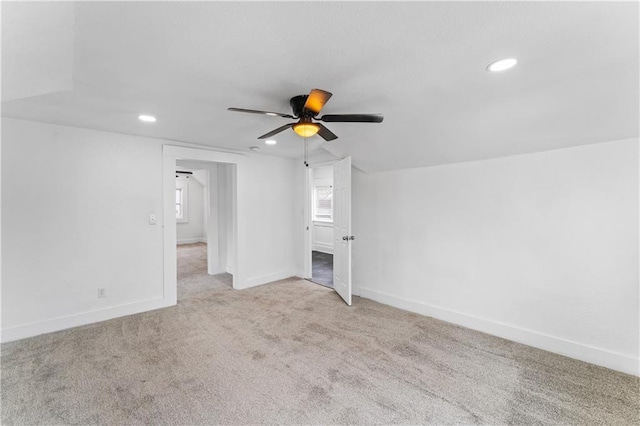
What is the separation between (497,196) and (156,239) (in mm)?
4296

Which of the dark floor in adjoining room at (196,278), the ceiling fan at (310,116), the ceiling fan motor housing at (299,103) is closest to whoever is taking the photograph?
the ceiling fan at (310,116)

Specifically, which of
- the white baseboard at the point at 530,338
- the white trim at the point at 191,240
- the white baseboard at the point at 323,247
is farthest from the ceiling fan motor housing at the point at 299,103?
the white trim at the point at 191,240

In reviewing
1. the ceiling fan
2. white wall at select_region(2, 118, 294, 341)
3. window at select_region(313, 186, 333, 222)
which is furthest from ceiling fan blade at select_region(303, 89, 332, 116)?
window at select_region(313, 186, 333, 222)

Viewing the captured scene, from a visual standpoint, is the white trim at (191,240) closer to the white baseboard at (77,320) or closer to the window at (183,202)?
the window at (183,202)

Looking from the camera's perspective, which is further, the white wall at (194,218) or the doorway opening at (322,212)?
the white wall at (194,218)

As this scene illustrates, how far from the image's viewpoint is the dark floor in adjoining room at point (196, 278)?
15.1 feet

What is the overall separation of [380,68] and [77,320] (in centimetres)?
413

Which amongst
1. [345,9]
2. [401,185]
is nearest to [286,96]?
[345,9]

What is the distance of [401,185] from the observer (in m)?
3.77

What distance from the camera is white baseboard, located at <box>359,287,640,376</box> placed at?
233 cm

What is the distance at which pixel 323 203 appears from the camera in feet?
26.2

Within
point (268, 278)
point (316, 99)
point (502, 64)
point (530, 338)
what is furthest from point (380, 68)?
point (268, 278)

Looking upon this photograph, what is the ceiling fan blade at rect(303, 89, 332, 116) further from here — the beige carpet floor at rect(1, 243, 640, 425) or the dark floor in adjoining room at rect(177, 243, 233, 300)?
the dark floor in adjoining room at rect(177, 243, 233, 300)

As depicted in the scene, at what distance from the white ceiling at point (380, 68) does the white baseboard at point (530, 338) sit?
1.83m
